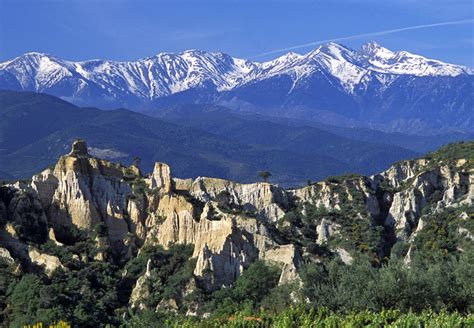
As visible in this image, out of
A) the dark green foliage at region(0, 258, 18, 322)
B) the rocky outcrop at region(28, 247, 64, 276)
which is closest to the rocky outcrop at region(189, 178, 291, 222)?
the rocky outcrop at region(28, 247, 64, 276)

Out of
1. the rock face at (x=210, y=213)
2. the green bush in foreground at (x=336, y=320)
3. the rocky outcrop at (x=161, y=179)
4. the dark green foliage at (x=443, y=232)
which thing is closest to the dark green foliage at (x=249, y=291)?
the rock face at (x=210, y=213)

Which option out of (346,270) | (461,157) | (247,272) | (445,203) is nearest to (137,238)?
(247,272)

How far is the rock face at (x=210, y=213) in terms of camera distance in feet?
222

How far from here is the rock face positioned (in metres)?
67.8

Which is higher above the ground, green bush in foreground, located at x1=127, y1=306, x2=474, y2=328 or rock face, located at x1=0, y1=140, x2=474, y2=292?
rock face, located at x1=0, y1=140, x2=474, y2=292

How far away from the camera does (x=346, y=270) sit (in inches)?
2247

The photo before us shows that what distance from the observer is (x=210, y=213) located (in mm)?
73188

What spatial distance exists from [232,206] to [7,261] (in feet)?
83.3

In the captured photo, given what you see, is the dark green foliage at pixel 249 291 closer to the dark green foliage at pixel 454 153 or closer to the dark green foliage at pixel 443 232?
the dark green foliage at pixel 443 232

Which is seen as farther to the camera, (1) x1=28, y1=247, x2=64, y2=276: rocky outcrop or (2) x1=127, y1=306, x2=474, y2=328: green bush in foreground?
(1) x1=28, y1=247, x2=64, y2=276: rocky outcrop

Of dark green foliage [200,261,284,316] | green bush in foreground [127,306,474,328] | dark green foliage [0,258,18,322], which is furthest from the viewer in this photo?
dark green foliage [200,261,284,316]

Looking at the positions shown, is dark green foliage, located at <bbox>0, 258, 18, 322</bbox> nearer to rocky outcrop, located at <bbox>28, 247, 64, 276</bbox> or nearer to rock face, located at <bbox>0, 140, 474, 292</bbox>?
rock face, located at <bbox>0, 140, 474, 292</bbox>

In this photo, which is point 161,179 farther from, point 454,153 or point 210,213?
point 454,153

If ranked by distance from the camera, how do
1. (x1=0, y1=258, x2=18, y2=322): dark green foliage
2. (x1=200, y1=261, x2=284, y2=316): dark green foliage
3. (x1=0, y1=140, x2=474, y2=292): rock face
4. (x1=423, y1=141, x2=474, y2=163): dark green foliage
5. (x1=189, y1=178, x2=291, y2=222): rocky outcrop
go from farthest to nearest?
(x1=423, y1=141, x2=474, y2=163): dark green foliage
(x1=189, y1=178, x2=291, y2=222): rocky outcrop
(x1=0, y1=140, x2=474, y2=292): rock face
(x1=200, y1=261, x2=284, y2=316): dark green foliage
(x1=0, y1=258, x2=18, y2=322): dark green foliage
